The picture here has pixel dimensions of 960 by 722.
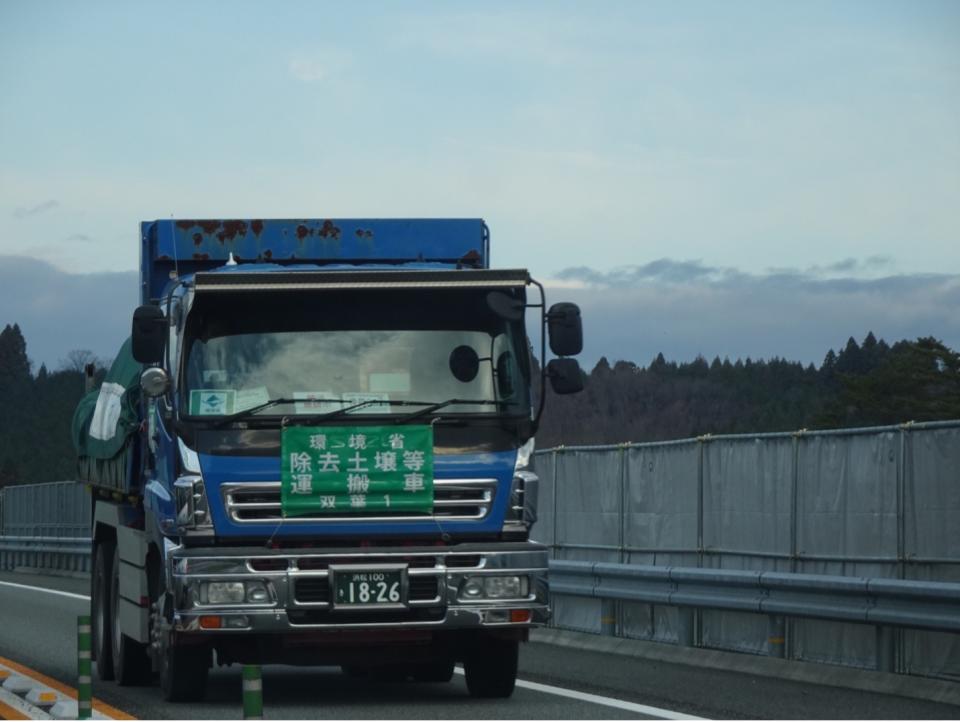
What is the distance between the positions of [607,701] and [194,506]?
3013 millimetres

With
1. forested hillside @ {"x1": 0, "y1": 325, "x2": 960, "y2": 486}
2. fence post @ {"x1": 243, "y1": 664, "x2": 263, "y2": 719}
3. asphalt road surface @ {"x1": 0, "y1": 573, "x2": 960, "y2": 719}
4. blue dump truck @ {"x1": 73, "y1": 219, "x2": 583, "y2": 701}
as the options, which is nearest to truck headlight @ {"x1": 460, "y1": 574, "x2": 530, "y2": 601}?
blue dump truck @ {"x1": 73, "y1": 219, "x2": 583, "y2": 701}

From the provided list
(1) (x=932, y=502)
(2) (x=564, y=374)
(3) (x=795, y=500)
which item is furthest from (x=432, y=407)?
(3) (x=795, y=500)

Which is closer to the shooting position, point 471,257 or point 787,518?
point 471,257

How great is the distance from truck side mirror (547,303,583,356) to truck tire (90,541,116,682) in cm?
470

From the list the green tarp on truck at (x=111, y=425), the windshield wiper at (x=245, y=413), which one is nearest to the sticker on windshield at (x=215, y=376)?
the windshield wiper at (x=245, y=413)

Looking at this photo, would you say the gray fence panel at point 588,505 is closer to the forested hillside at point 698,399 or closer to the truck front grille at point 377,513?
the truck front grille at point 377,513

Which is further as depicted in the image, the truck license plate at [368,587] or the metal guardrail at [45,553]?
the metal guardrail at [45,553]

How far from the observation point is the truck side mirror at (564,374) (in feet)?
37.4

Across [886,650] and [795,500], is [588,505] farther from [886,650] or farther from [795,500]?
[886,650]

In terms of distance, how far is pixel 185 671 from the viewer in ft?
38.0

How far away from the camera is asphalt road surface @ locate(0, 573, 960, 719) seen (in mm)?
10922

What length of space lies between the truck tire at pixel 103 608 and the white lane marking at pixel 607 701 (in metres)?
3.46

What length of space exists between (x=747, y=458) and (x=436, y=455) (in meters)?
6.89

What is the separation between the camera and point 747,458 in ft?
56.7
